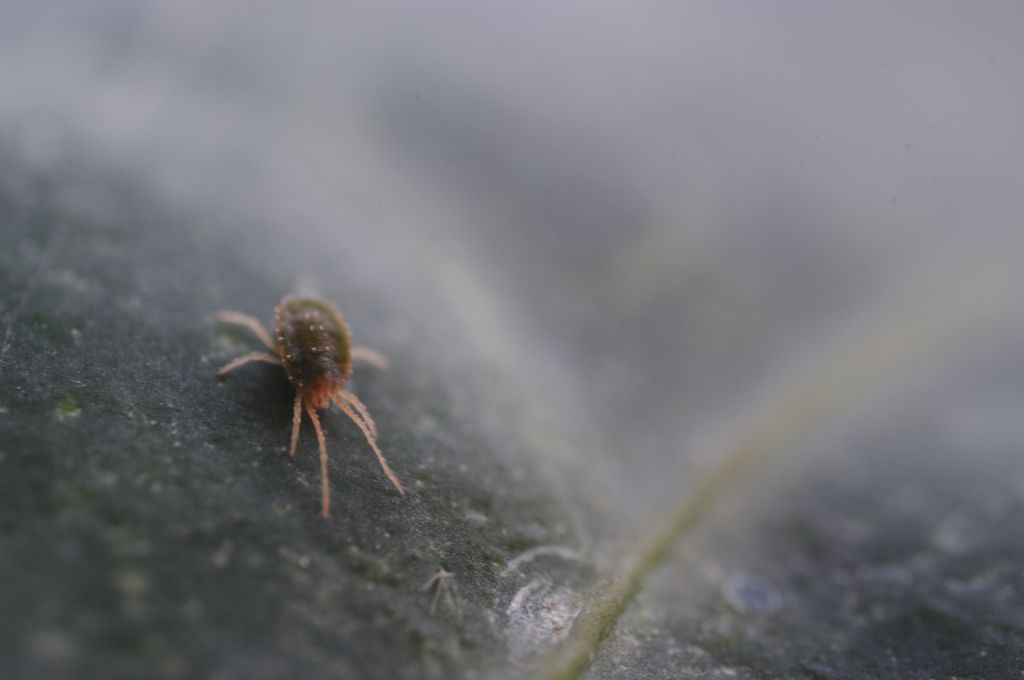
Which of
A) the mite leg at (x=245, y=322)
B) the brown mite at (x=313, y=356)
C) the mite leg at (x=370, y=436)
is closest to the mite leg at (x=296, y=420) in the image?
the brown mite at (x=313, y=356)

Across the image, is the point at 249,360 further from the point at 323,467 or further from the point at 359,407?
the point at 323,467

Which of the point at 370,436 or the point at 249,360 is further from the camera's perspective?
the point at 249,360

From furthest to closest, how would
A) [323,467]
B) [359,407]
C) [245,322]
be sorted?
[245,322], [359,407], [323,467]

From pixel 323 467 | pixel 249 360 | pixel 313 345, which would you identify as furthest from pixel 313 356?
pixel 323 467

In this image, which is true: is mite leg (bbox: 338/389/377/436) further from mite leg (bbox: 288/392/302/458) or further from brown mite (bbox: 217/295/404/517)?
mite leg (bbox: 288/392/302/458)

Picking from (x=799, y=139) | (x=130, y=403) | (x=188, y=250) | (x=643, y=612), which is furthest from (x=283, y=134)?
(x=643, y=612)

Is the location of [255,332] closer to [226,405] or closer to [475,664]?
[226,405]

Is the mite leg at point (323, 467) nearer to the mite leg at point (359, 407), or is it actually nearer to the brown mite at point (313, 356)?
the brown mite at point (313, 356)
